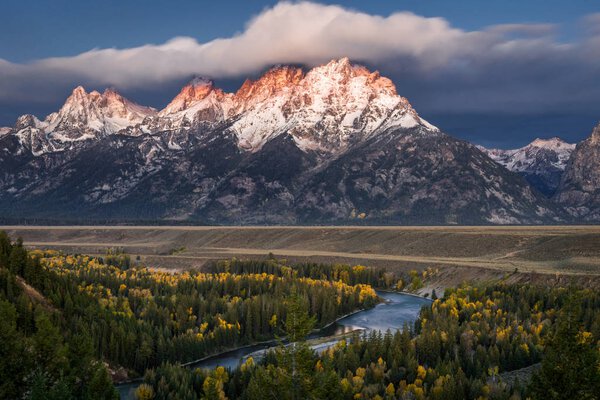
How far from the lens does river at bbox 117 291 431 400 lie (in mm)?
114363

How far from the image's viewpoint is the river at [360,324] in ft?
375

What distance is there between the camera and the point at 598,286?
143875 millimetres

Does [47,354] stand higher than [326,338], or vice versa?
[47,354]

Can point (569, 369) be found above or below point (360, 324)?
above

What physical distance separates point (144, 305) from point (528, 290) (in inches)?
3512

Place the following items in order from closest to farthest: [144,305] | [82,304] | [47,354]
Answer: [47,354] → [82,304] → [144,305]

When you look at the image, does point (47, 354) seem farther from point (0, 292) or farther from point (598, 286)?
point (598, 286)

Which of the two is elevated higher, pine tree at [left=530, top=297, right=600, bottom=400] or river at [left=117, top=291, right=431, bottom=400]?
pine tree at [left=530, top=297, right=600, bottom=400]

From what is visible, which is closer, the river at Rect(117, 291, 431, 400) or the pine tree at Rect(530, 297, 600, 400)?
the pine tree at Rect(530, 297, 600, 400)

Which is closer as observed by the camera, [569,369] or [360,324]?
[569,369]

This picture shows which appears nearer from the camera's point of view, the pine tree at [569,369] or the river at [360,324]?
the pine tree at [569,369]

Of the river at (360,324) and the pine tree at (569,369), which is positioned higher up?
the pine tree at (569,369)

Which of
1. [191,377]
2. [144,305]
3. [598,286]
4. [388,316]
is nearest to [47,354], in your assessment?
[191,377]

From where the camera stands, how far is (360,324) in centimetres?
14612
